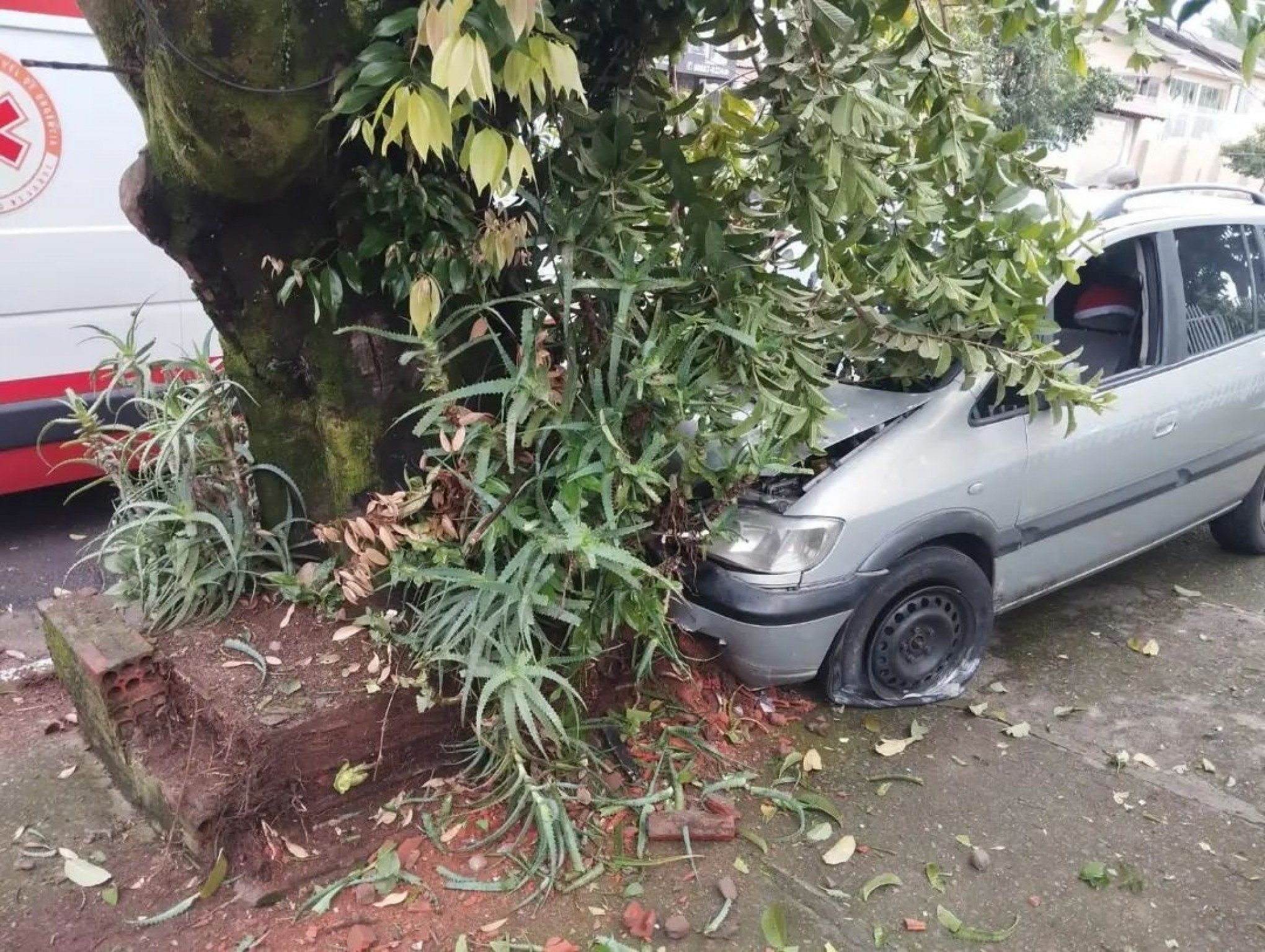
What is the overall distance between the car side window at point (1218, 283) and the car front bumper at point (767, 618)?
6.99ft

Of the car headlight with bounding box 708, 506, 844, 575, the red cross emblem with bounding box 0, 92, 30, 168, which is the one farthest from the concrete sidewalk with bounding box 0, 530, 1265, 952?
the red cross emblem with bounding box 0, 92, 30, 168

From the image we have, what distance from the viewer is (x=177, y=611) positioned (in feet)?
10.3

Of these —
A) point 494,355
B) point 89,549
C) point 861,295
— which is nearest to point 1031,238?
point 861,295

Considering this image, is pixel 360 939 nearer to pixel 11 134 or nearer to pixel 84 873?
pixel 84 873

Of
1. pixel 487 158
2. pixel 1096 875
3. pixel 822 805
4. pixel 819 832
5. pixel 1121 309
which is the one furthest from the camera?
pixel 1121 309

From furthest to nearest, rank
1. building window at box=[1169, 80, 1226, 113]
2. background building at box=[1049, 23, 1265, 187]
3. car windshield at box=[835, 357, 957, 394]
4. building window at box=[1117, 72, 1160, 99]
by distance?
building window at box=[1169, 80, 1226, 113] < background building at box=[1049, 23, 1265, 187] < building window at box=[1117, 72, 1160, 99] < car windshield at box=[835, 357, 957, 394]

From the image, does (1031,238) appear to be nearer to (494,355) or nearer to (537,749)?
(494,355)

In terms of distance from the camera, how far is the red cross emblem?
441 centimetres

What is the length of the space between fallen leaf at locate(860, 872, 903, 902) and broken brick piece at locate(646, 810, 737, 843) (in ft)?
1.29

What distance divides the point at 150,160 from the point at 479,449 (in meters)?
1.18

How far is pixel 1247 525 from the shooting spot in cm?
513

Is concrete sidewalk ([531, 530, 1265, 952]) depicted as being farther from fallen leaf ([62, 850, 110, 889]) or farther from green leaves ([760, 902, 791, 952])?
fallen leaf ([62, 850, 110, 889])

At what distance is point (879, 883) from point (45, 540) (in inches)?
176

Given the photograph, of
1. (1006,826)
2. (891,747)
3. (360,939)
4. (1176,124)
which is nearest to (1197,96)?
(1176,124)
